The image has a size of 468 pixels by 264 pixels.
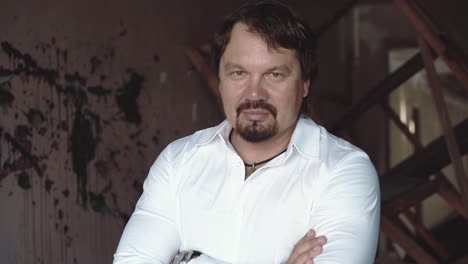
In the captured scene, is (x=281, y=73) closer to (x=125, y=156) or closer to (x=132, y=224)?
(x=132, y=224)

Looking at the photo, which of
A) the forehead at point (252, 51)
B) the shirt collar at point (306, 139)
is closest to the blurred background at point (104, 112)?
the forehead at point (252, 51)

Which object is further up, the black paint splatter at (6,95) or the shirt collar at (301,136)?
the black paint splatter at (6,95)

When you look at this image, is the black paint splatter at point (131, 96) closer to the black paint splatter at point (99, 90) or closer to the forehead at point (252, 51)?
the black paint splatter at point (99, 90)

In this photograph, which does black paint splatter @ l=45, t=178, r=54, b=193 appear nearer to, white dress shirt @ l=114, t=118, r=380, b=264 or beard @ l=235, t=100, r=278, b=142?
white dress shirt @ l=114, t=118, r=380, b=264

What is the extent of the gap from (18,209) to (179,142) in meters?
0.78

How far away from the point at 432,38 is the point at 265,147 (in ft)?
4.71

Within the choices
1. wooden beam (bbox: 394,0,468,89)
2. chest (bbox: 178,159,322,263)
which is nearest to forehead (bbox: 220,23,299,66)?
chest (bbox: 178,159,322,263)

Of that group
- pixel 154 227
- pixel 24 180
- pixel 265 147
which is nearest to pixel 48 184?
pixel 24 180

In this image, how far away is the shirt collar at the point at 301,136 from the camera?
2.21m

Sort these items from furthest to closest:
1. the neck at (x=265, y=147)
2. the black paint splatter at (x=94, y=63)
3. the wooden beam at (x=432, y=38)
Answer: the wooden beam at (x=432, y=38) < the black paint splatter at (x=94, y=63) < the neck at (x=265, y=147)

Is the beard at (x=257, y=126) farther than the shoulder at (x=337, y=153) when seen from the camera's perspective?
Yes

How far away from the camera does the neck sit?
2.36 meters

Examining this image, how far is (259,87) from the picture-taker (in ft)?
7.35

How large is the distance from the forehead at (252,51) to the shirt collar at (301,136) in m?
0.24
